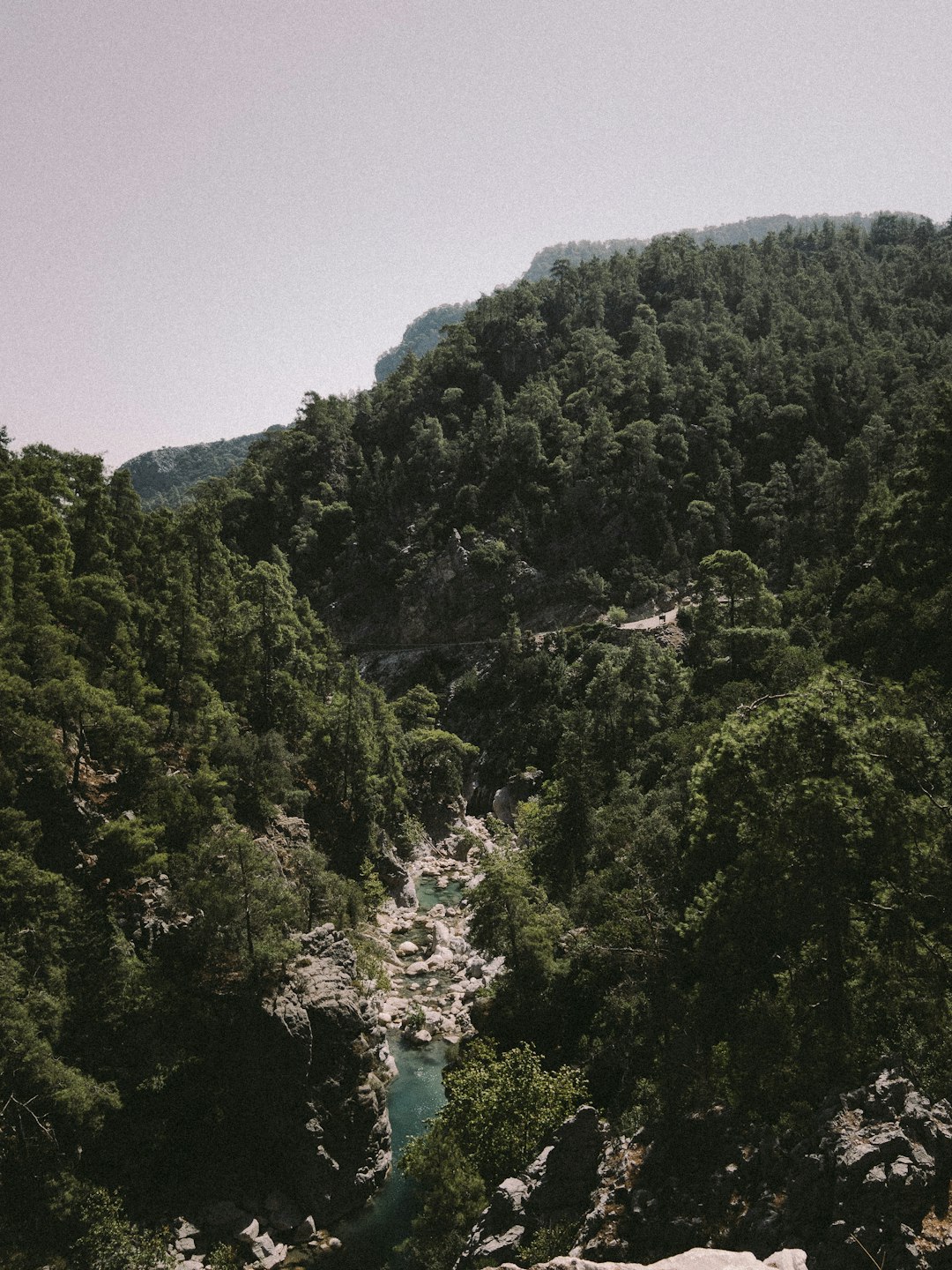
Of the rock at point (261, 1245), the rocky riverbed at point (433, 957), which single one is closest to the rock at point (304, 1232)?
the rock at point (261, 1245)

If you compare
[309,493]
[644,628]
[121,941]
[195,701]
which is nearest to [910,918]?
[121,941]

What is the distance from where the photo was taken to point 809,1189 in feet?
55.0

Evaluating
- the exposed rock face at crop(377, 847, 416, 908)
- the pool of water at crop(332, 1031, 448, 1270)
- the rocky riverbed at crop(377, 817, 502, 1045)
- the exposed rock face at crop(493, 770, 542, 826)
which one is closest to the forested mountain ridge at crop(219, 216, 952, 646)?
the exposed rock face at crop(493, 770, 542, 826)

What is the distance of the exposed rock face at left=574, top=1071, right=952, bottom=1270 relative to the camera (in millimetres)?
14883

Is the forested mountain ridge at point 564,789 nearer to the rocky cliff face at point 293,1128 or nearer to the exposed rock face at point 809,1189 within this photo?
the exposed rock face at point 809,1189

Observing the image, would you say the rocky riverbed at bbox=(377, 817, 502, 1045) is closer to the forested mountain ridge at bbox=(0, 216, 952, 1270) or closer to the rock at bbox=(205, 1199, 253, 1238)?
the forested mountain ridge at bbox=(0, 216, 952, 1270)

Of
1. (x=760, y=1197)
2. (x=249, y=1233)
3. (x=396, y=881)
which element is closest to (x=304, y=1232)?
(x=249, y=1233)

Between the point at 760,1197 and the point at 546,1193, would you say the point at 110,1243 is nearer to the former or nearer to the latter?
the point at 546,1193

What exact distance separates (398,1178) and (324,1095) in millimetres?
5007

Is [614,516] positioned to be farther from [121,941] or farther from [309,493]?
[121,941]

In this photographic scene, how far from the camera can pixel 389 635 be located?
113438 millimetres

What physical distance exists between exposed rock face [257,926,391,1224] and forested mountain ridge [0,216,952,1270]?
1831 mm

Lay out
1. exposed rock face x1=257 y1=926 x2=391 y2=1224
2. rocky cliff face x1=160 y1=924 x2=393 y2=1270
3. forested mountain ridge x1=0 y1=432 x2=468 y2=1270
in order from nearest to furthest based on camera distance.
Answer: forested mountain ridge x1=0 y1=432 x2=468 y2=1270 → rocky cliff face x1=160 y1=924 x2=393 y2=1270 → exposed rock face x1=257 y1=926 x2=391 y2=1224

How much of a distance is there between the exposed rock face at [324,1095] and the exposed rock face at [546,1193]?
32.0 feet
